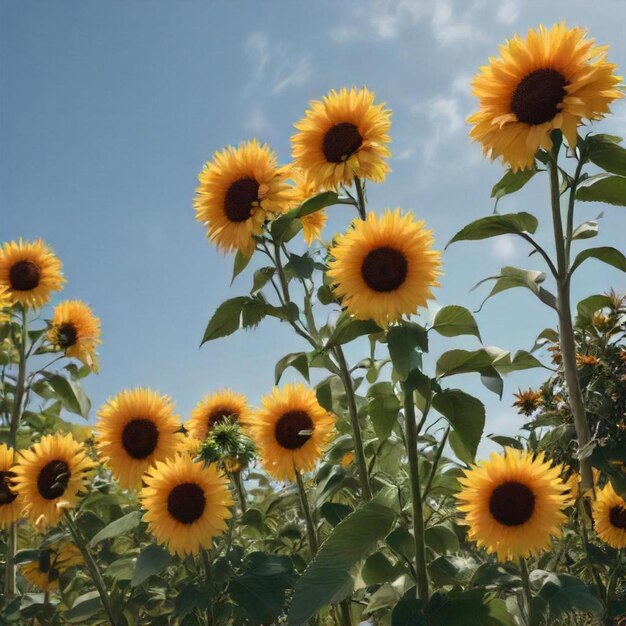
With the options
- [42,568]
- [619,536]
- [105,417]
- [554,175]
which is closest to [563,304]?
[554,175]

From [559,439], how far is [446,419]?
65cm

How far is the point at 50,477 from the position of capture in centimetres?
271

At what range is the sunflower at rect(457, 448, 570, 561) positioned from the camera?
1.91 meters

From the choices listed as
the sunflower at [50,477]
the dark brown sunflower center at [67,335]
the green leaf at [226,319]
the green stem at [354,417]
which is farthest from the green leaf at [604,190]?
the dark brown sunflower center at [67,335]

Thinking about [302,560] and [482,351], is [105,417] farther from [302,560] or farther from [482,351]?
[482,351]

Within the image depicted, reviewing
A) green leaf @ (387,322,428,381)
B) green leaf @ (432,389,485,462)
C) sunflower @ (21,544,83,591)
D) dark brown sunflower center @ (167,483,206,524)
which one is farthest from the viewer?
sunflower @ (21,544,83,591)

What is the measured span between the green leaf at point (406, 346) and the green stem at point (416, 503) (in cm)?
12

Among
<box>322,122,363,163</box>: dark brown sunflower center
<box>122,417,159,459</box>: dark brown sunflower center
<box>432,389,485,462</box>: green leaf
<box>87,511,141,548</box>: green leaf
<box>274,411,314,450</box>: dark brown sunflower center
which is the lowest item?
<box>432,389,485,462</box>: green leaf

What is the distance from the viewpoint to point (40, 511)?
2.71 m

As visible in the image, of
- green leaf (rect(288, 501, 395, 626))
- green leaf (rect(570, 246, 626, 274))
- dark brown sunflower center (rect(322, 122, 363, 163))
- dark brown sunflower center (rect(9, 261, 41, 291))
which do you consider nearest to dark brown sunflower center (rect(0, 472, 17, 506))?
dark brown sunflower center (rect(9, 261, 41, 291))

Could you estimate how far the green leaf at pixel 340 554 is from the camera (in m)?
1.79

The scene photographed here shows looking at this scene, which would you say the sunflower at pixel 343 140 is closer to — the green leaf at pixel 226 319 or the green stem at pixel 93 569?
the green leaf at pixel 226 319

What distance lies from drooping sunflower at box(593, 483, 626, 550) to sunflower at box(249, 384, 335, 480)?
2.69 ft

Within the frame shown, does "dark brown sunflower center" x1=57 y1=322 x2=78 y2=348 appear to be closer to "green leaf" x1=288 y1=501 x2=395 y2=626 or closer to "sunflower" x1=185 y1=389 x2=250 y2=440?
"sunflower" x1=185 y1=389 x2=250 y2=440
